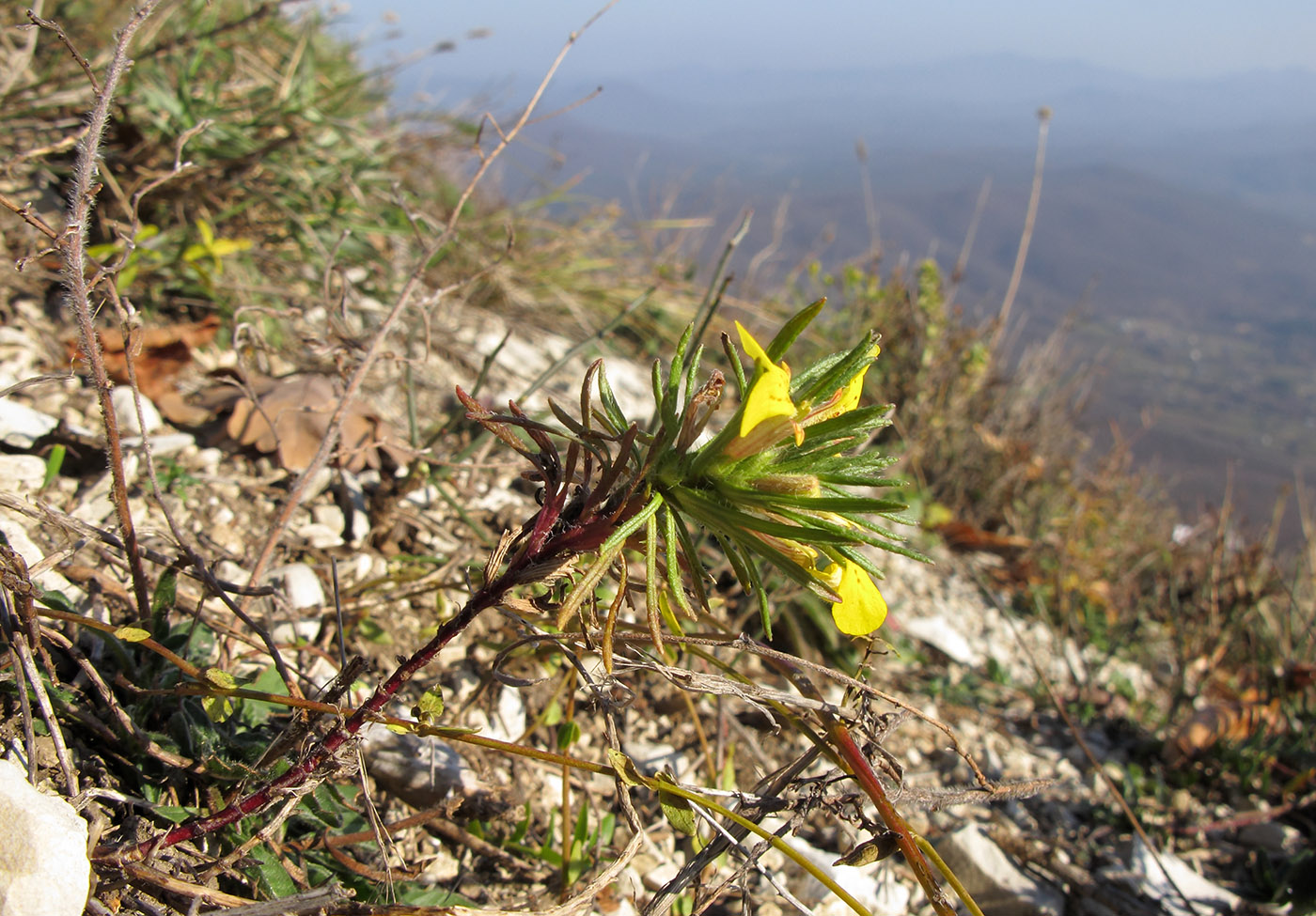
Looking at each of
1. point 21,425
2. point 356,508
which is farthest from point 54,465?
point 356,508

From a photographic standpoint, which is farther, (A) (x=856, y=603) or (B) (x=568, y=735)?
(B) (x=568, y=735)

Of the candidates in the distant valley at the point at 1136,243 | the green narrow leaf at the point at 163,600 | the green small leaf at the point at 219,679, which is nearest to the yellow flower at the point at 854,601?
the green small leaf at the point at 219,679

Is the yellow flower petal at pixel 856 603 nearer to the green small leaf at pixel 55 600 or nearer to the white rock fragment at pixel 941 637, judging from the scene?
the green small leaf at pixel 55 600

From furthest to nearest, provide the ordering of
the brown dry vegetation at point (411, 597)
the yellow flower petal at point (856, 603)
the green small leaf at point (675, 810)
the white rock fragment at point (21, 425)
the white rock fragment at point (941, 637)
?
the white rock fragment at point (941, 637) → the white rock fragment at point (21, 425) → the brown dry vegetation at point (411, 597) → the green small leaf at point (675, 810) → the yellow flower petal at point (856, 603)

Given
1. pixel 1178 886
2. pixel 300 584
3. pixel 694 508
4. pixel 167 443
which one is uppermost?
→ pixel 694 508

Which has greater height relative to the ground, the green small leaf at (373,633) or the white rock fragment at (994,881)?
the green small leaf at (373,633)

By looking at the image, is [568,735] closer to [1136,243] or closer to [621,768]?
[621,768]

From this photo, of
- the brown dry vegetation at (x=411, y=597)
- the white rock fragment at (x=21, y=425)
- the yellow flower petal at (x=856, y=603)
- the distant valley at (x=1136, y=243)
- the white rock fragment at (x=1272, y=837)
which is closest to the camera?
the yellow flower petal at (x=856, y=603)
